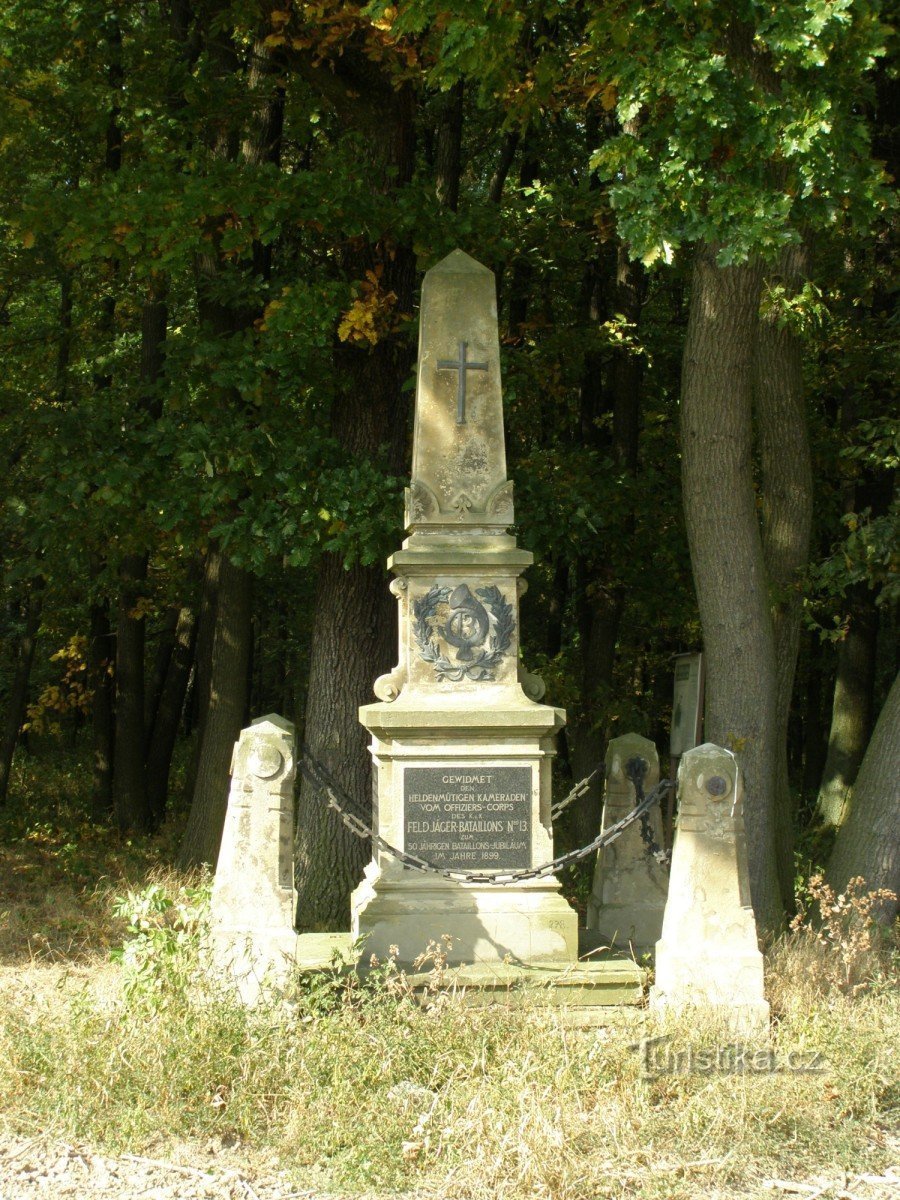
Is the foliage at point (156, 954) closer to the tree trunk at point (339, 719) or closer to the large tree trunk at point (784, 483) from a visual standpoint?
the tree trunk at point (339, 719)

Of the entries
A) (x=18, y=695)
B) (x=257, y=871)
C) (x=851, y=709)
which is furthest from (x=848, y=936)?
(x=18, y=695)

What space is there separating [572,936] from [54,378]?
9.80 m

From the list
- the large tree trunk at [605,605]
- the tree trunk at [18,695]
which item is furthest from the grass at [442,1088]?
the tree trunk at [18,695]

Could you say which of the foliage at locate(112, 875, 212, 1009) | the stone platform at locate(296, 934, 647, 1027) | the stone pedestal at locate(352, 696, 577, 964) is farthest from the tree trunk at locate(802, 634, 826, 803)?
the foliage at locate(112, 875, 212, 1009)

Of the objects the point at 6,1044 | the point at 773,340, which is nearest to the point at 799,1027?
the point at 6,1044

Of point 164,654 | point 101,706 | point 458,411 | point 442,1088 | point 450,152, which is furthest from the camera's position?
point 164,654

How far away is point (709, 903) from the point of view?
646 centimetres

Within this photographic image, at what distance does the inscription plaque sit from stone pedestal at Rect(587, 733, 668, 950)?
0.92m

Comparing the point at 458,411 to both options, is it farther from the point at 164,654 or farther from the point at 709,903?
the point at 164,654

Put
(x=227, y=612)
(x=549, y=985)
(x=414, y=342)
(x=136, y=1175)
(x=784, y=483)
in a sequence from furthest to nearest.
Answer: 1. (x=227, y=612)
2. (x=414, y=342)
3. (x=784, y=483)
4. (x=549, y=985)
5. (x=136, y=1175)

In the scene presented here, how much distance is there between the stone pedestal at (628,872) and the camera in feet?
27.0

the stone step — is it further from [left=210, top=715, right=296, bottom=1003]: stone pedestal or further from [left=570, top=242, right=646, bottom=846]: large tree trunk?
[left=570, top=242, right=646, bottom=846]: large tree trunk

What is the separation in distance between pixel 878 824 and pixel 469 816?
2674 millimetres

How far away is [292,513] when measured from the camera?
32.5ft
